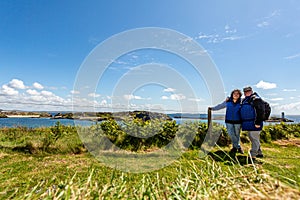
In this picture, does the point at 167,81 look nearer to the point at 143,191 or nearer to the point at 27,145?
the point at 27,145

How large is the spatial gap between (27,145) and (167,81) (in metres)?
4.63

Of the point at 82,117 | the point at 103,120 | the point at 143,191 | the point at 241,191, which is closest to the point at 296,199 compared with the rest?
the point at 241,191

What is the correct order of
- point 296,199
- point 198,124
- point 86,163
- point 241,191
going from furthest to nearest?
point 198,124
point 86,163
point 241,191
point 296,199

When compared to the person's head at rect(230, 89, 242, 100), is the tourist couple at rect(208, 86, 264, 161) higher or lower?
lower

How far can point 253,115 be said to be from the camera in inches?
192

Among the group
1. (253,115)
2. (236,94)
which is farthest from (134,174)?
(236,94)

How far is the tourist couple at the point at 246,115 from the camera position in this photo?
15.8 ft

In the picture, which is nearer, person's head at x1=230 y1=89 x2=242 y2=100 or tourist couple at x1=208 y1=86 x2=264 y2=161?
tourist couple at x1=208 y1=86 x2=264 y2=161

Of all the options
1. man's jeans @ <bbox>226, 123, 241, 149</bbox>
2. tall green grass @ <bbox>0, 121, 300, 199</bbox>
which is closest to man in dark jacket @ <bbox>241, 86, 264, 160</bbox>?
man's jeans @ <bbox>226, 123, 241, 149</bbox>

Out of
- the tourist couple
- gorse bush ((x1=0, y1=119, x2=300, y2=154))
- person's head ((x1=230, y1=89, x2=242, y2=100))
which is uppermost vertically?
person's head ((x1=230, y1=89, x2=242, y2=100))

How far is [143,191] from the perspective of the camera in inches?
37.3

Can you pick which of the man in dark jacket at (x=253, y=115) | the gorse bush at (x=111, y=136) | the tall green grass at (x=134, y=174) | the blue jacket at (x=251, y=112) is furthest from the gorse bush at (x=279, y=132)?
the blue jacket at (x=251, y=112)

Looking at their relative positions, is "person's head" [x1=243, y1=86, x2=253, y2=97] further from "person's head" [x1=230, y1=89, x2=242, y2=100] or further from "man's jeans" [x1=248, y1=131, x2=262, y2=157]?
"man's jeans" [x1=248, y1=131, x2=262, y2=157]

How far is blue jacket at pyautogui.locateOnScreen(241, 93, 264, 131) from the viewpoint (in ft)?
15.6
